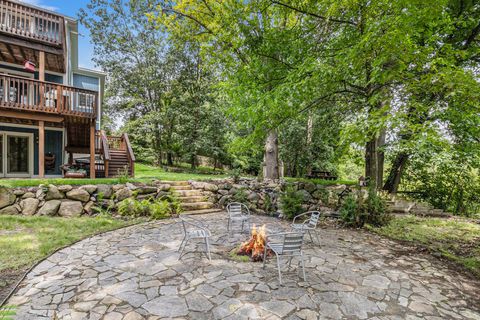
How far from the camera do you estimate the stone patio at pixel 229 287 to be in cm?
269

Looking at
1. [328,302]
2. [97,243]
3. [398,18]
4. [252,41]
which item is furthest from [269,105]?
[97,243]

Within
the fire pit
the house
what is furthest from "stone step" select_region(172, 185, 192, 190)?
the fire pit

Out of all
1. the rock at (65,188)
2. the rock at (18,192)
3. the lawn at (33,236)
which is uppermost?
the rock at (65,188)

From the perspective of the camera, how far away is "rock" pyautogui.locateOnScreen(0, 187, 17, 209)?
624cm

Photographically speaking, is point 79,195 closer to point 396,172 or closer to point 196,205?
point 196,205

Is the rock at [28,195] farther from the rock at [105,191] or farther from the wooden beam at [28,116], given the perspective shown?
the wooden beam at [28,116]

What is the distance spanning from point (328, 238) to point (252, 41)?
5286 millimetres

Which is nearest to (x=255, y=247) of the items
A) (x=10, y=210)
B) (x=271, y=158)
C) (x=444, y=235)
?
(x=444, y=235)

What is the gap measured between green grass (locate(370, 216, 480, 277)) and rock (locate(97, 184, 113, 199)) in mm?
7343

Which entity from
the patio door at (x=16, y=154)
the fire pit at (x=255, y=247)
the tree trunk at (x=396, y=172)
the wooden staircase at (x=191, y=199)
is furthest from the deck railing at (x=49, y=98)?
the tree trunk at (x=396, y=172)

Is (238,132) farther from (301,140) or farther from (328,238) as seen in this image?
(328,238)

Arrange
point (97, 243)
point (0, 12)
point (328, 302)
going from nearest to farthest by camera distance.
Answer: point (328, 302) → point (97, 243) → point (0, 12)

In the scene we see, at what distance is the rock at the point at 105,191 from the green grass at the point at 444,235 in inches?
289

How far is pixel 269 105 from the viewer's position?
5.55m
